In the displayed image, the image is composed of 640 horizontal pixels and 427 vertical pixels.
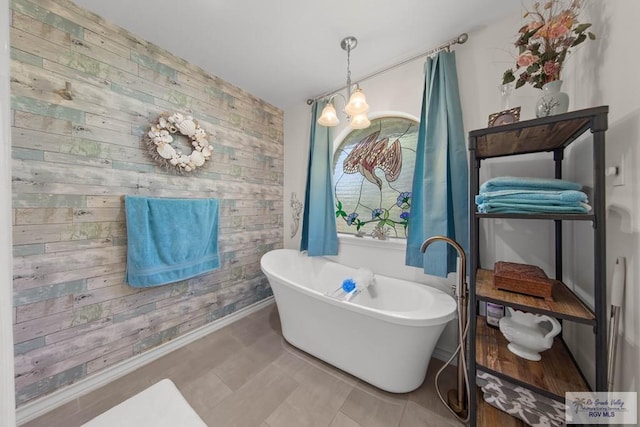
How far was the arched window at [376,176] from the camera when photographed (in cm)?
196

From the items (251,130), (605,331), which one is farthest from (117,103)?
Answer: (605,331)

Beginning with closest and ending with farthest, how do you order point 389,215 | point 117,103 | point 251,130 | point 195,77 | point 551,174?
point 551,174, point 117,103, point 195,77, point 389,215, point 251,130

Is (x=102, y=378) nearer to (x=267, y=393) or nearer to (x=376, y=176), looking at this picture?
(x=267, y=393)

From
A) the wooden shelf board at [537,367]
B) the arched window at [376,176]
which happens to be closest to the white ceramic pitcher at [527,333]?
the wooden shelf board at [537,367]

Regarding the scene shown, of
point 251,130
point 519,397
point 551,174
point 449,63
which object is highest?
point 449,63

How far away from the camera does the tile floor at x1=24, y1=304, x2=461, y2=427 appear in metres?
1.20

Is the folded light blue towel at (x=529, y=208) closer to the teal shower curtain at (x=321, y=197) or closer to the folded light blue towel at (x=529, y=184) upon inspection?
the folded light blue towel at (x=529, y=184)

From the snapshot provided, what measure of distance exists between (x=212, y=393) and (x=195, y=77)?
246 cm

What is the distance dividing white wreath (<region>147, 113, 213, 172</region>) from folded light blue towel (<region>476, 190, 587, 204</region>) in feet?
6.60

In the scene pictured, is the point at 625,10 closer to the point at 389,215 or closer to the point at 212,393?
the point at 389,215

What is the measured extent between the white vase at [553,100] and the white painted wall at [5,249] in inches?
74.2

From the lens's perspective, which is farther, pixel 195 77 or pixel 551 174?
pixel 195 77

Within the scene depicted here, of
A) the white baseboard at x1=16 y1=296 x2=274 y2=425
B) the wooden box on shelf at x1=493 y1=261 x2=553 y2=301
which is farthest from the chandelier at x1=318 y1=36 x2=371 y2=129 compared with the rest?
the white baseboard at x1=16 y1=296 x2=274 y2=425

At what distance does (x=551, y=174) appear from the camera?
1.28 meters
